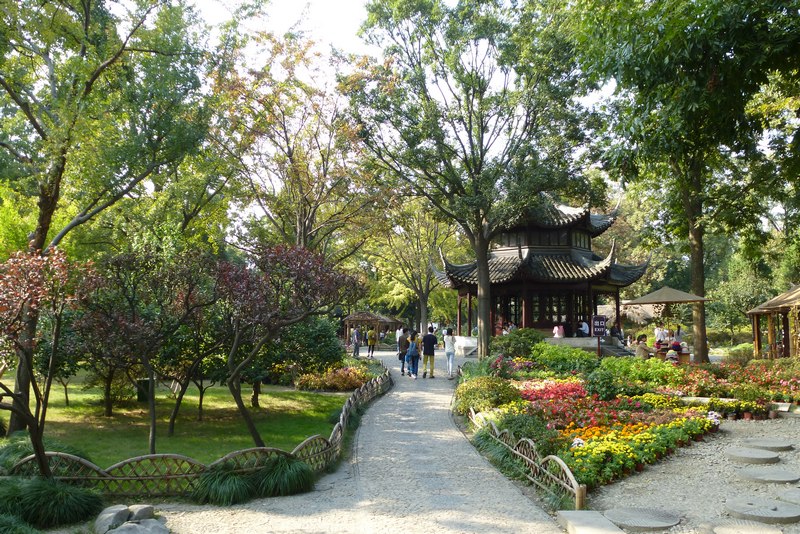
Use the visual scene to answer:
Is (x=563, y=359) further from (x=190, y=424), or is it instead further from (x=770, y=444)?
(x=190, y=424)

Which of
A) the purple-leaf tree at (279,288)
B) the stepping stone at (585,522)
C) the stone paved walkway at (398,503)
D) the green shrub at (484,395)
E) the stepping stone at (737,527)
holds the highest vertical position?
the purple-leaf tree at (279,288)

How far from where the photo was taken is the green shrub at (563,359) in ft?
60.3

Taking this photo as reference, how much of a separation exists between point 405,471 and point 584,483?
9.43ft

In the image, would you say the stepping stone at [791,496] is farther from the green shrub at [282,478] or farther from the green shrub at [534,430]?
the green shrub at [282,478]

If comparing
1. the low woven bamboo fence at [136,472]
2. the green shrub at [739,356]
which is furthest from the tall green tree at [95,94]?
the green shrub at [739,356]

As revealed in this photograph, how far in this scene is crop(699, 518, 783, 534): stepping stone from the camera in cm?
582

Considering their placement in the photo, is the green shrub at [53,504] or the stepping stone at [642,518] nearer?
the stepping stone at [642,518]

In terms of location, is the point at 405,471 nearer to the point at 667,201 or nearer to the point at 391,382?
the point at 391,382

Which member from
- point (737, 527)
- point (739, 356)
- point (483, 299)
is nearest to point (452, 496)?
point (737, 527)

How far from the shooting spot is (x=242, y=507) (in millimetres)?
7637

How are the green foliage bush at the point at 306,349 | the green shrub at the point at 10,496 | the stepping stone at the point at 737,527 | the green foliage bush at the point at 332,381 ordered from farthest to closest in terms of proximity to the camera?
the green foliage bush at the point at 332,381 → the green foliage bush at the point at 306,349 → the green shrub at the point at 10,496 → the stepping stone at the point at 737,527

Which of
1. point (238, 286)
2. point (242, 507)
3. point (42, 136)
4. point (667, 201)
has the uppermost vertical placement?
point (667, 201)

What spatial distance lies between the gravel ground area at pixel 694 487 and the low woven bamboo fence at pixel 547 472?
0.91 feet

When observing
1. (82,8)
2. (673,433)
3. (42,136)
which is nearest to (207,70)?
(82,8)
